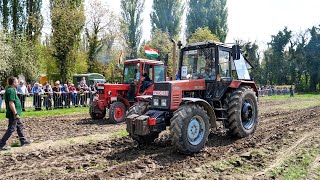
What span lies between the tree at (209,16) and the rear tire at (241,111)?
112 feet

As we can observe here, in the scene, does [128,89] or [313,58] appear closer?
[128,89]

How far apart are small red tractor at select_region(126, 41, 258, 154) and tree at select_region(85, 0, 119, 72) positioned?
29154mm

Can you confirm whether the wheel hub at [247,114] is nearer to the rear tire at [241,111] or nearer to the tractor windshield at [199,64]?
the rear tire at [241,111]

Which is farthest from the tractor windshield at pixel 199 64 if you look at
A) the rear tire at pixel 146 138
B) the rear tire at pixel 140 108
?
the rear tire at pixel 146 138

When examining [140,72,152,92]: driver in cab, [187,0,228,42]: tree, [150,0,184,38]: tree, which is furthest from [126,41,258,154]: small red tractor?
[150,0,184,38]: tree

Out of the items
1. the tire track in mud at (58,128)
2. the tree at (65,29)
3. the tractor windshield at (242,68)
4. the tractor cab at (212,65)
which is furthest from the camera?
the tree at (65,29)

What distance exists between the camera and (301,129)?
955cm

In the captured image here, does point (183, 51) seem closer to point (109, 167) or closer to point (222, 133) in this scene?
point (222, 133)

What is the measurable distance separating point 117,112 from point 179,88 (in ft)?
17.7

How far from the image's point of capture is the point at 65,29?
93.4ft

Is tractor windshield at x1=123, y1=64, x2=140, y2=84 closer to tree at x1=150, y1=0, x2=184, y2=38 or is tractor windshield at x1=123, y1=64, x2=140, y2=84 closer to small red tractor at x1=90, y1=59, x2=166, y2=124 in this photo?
small red tractor at x1=90, y1=59, x2=166, y2=124

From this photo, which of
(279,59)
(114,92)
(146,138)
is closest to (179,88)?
(146,138)

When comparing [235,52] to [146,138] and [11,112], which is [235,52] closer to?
Result: [146,138]

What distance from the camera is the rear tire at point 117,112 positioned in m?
11.7
